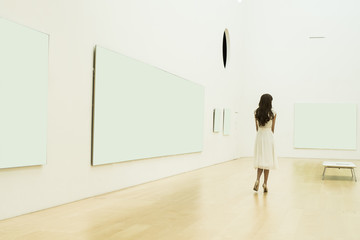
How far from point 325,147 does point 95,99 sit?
47.0ft

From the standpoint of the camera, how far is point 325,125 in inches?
732

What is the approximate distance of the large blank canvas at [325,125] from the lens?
18.3m

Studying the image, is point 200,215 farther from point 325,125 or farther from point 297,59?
point 297,59

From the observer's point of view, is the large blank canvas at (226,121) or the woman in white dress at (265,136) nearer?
the woman in white dress at (265,136)

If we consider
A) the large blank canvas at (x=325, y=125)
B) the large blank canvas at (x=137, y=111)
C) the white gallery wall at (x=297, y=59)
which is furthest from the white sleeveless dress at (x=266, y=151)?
the large blank canvas at (x=325, y=125)

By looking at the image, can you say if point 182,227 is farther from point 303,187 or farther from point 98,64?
point 303,187

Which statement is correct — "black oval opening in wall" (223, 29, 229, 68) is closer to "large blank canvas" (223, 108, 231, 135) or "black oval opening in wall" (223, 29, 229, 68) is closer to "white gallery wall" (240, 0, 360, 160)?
"large blank canvas" (223, 108, 231, 135)

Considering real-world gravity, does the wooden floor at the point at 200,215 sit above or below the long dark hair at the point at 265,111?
below

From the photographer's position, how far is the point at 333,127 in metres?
18.5

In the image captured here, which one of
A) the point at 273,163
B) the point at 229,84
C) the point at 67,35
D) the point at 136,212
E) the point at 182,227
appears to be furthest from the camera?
the point at 229,84

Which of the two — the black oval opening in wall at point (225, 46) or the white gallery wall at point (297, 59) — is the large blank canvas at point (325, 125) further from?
the black oval opening in wall at point (225, 46)

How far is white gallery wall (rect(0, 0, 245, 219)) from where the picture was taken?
541 cm

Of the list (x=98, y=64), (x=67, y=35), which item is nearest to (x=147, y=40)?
(x=98, y=64)

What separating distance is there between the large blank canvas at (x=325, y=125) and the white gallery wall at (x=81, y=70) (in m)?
9.12
